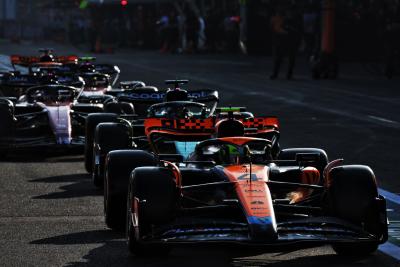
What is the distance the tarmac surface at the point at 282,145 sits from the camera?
9.83 meters

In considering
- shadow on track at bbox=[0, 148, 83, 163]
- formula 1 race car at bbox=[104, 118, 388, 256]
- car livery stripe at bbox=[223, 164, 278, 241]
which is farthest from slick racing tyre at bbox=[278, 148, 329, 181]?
shadow on track at bbox=[0, 148, 83, 163]

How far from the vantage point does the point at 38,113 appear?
1848 centimetres

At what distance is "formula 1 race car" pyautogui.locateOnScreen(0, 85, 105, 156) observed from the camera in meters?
18.0

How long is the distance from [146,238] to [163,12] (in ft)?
206

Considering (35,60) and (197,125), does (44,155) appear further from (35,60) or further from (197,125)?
(35,60)

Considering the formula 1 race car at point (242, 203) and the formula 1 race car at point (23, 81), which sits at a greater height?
the formula 1 race car at point (242, 203)

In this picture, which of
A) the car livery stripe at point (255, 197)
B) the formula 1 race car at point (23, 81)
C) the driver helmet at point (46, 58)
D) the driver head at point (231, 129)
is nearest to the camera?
the car livery stripe at point (255, 197)

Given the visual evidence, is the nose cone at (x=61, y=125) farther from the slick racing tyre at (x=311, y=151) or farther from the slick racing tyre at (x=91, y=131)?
the slick racing tyre at (x=311, y=151)

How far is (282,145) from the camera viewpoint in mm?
19031

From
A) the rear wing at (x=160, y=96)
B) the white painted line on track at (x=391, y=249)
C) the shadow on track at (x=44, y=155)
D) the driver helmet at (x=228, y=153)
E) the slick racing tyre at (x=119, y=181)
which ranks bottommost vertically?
the shadow on track at (x=44, y=155)

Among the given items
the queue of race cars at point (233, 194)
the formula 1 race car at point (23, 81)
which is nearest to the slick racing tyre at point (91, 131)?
the queue of race cars at point (233, 194)

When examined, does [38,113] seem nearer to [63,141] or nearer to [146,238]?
[63,141]

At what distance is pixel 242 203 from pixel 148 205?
2.08 feet

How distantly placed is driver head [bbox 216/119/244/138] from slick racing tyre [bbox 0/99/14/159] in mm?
6538
